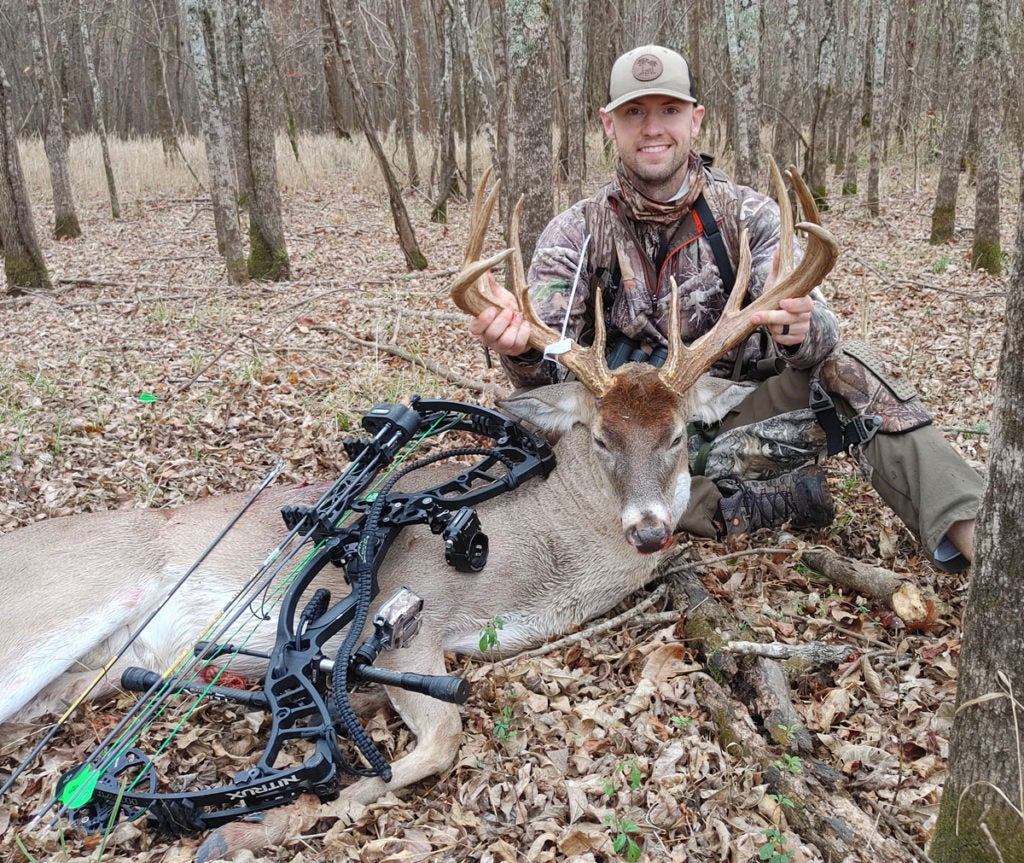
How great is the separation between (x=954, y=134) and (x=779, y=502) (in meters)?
8.50

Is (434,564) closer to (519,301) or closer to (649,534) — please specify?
(649,534)

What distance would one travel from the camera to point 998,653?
2031 mm

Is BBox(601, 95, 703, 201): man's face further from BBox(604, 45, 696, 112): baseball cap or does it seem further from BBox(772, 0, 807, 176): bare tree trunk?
BBox(772, 0, 807, 176): bare tree trunk

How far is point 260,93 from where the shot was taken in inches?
368

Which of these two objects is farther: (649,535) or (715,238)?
(715,238)

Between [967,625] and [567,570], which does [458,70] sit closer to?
[567,570]

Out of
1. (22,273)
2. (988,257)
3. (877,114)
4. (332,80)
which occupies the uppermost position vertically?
(332,80)

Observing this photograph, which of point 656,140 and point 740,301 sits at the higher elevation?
point 656,140

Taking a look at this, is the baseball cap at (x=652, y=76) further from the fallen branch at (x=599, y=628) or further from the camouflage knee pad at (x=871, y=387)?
the fallen branch at (x=599, y=628)

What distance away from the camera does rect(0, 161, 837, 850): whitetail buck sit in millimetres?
3488

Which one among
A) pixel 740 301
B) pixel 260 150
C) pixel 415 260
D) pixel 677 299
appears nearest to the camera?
pixel 677 299

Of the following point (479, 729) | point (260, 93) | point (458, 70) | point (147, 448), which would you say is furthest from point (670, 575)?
point (458, 70)

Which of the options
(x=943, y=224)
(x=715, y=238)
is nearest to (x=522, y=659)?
(x=715, y=238)

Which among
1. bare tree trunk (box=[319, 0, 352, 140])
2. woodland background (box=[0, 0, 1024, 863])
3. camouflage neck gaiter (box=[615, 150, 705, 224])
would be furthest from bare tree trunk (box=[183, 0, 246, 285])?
camouflage neck gaiter (box=[615, 150, 705, 224])
